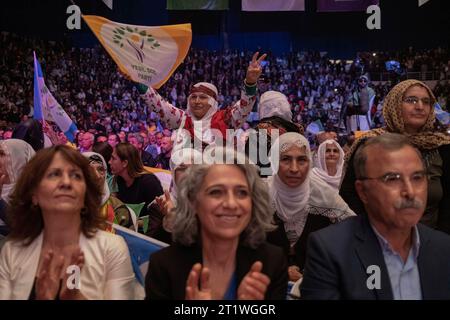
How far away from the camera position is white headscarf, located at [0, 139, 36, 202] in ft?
9.78

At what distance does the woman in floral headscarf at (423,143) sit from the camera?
261cm

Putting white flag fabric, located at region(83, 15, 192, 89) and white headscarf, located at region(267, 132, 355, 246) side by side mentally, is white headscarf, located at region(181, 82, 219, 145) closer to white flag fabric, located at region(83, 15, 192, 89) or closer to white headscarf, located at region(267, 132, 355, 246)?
white flag fabric, located at region(83, 15, 192, 89)

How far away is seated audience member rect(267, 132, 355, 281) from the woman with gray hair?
704mm

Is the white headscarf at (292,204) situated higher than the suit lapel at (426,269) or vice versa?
the white headscarf at (292,204)

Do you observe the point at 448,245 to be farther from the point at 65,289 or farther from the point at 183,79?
the point at 183,79

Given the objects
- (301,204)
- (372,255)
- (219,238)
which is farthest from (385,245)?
(301,204)

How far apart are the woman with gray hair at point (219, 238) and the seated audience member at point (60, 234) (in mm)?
180

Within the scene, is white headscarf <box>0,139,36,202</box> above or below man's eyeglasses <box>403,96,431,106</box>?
below

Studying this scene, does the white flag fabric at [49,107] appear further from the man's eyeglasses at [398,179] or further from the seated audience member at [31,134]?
the man's eyeglasses at [398,179]

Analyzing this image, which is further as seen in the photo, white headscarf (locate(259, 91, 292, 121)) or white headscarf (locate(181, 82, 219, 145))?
white headscarf (locate(259, 91, 292, 121))

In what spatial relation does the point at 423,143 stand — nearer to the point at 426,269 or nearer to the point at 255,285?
the point at 426,269

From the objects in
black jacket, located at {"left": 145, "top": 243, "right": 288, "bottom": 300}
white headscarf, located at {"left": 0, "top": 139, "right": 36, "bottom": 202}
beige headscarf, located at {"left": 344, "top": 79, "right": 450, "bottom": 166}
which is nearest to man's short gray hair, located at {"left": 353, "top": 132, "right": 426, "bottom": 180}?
A: black jacket, located at {"left": 145, "top": 243, "right": 288, "bottom": 300}

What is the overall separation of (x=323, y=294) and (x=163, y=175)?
3.16m

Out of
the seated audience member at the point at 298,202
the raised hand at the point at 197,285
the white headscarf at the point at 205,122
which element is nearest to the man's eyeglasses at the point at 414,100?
the seated audience member at the point at 298,202
